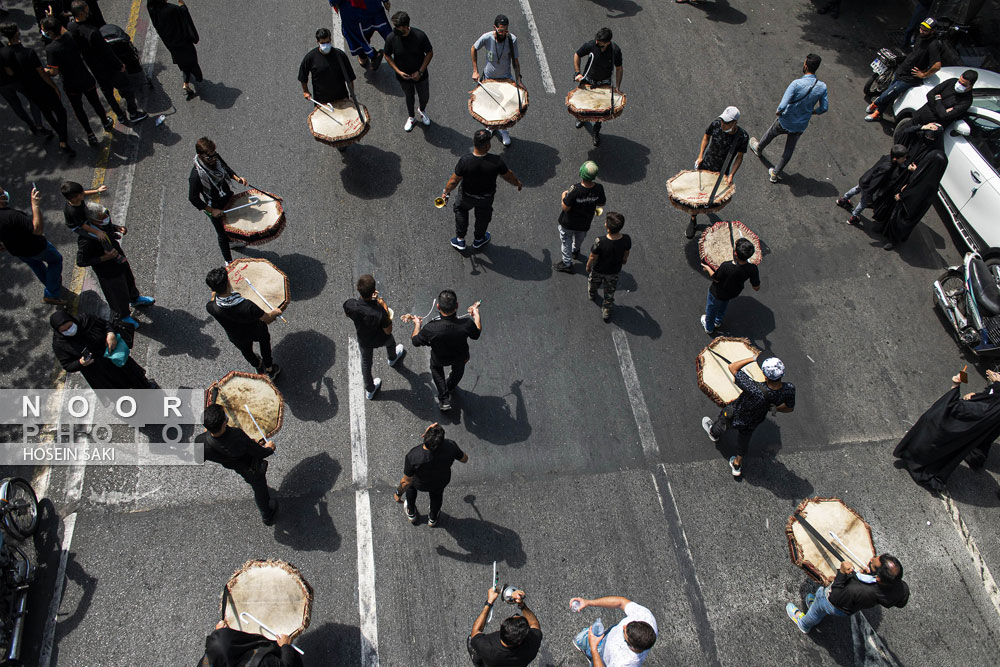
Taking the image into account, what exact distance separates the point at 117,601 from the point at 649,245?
27.2 feet

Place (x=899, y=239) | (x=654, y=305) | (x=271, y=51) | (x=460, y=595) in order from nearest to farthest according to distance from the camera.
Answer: (x=460, y=595) → (x=654, y=305) → (x=899, y=239) → (x=271, y=51)

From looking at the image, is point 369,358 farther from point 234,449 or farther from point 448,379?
point 234,449

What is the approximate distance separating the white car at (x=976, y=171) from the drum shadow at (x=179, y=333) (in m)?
11.2

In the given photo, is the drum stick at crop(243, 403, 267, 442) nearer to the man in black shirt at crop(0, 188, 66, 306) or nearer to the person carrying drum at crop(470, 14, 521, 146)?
the man in black shirt at crop(0, 188, 66, 306)

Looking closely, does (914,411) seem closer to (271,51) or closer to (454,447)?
(454,447)

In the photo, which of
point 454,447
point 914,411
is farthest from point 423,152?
point 914,411

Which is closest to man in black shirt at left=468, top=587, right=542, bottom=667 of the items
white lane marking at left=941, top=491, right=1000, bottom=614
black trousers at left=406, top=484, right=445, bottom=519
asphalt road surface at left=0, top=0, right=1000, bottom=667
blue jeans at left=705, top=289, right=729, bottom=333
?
asphalt road surface at left=0, top=0, right=1000, bottom=667

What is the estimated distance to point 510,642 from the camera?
5.43 metres

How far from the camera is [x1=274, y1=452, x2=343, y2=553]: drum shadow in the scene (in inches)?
296

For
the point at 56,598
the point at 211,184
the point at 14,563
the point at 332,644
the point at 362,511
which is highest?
the point at 211,184

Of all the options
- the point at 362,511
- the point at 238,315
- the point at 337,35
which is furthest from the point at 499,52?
the point at 362,511

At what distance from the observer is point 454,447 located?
673 cm

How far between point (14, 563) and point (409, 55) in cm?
849

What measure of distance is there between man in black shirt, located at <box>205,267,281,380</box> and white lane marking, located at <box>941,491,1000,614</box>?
854 centimetres
